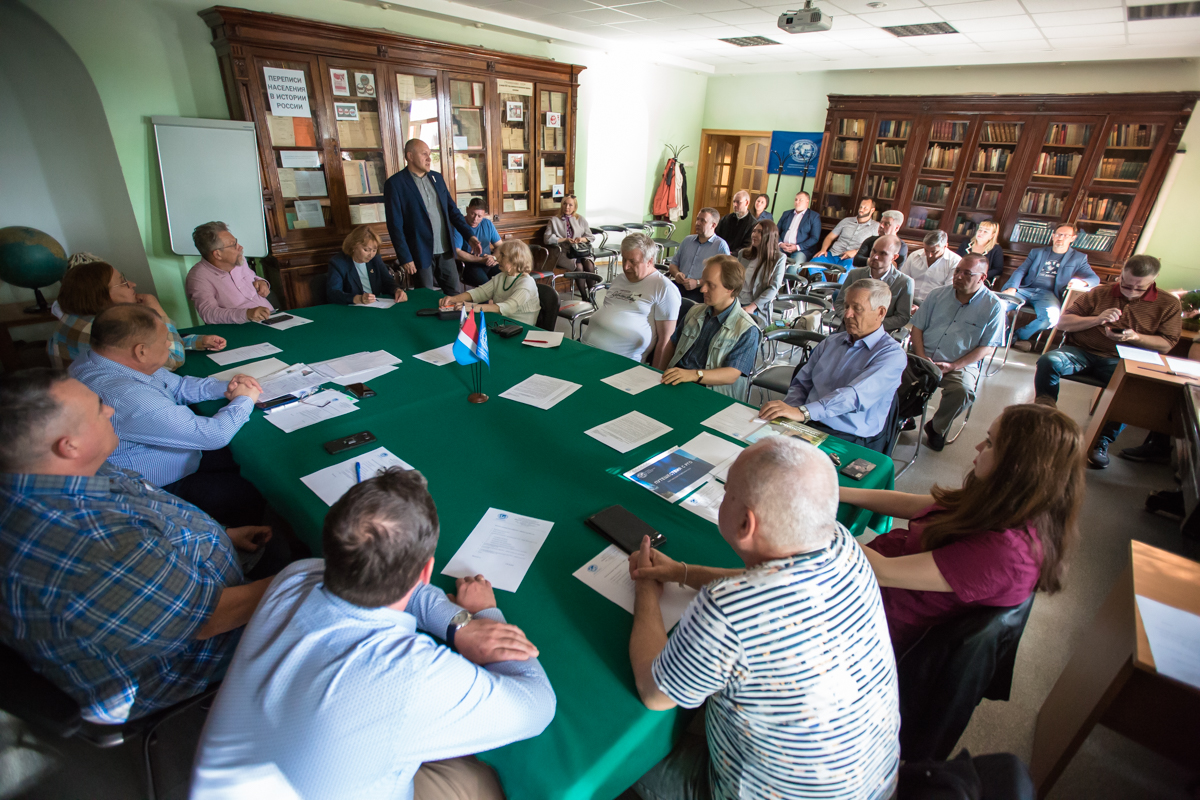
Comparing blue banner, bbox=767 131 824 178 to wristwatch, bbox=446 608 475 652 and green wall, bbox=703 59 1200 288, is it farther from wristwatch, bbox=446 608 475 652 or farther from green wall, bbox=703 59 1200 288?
wristwatch, bbox=446 608 475 652

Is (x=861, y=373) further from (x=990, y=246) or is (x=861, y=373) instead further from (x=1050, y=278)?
(x=990, y=246)

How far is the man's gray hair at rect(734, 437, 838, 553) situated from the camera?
3.26 ft

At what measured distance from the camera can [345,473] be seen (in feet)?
5.74

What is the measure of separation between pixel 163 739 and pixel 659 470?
184cm

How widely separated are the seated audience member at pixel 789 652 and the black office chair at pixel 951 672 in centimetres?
31

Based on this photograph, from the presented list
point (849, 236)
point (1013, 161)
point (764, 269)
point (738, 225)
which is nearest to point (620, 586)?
point (764, 269)

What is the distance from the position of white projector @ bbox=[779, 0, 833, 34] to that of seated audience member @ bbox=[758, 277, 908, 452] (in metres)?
2.98

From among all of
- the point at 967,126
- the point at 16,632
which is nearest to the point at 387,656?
the point at 16,632

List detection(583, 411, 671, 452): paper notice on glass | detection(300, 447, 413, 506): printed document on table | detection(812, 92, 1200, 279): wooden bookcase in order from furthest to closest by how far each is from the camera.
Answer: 1. detection(812, 92, 1200, 279): wooden bookcase
2. detection(583, 411, 671, 452): paper notice on glass
3. detection(300, 447, 413, 506): printed document on table

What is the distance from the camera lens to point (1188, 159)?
5539 mm

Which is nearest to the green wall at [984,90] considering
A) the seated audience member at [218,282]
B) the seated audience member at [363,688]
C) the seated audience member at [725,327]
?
the seated audience member at [725,327]

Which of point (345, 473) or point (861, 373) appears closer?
point (345, 473)

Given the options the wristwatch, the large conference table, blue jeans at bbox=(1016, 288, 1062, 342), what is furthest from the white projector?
the wristwatch

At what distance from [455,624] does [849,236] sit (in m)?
7.45
